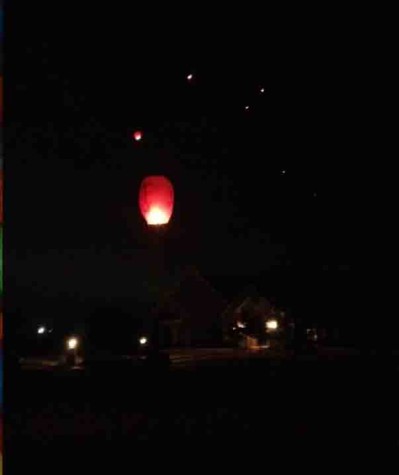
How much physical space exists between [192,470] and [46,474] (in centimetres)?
125

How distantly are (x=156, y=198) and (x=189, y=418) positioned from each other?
122 inches

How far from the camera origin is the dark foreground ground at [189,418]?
29.8ft

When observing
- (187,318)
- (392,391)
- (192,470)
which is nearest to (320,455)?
(192,470)

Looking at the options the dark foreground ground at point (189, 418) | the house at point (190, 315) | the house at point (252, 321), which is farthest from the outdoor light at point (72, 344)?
the house at point (190, 315)

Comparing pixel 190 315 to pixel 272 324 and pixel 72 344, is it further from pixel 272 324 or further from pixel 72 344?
pixel 72 344

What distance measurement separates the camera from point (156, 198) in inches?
430

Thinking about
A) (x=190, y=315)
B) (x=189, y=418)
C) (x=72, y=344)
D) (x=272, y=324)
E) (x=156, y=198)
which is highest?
(x=190, y=315)

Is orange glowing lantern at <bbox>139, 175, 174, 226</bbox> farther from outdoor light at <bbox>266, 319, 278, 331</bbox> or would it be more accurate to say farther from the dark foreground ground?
outdoor light at <bbox>266, 319, 278, 331</bbox>

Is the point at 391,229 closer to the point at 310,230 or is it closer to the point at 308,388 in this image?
the point at 308,388

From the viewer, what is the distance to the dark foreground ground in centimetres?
908

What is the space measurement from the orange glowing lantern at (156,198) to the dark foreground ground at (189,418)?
250cm

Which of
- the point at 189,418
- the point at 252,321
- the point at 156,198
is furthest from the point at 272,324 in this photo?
the point at 156,198

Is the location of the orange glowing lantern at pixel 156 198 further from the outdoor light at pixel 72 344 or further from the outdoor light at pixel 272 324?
the outdoor light at pixel 272 324

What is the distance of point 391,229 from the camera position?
1834 centimetres
